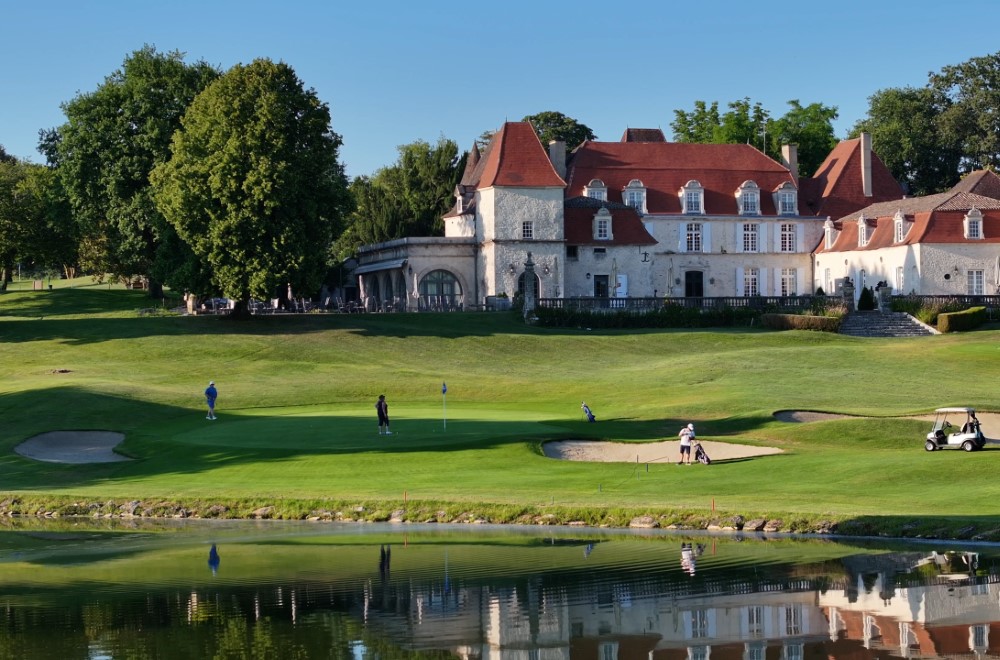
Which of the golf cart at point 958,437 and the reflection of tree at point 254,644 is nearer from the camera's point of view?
the reflection of tree at point 254,644

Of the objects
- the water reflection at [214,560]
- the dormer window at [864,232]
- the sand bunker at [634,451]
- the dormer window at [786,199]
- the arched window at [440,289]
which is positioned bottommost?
the water reflection at [214,560]

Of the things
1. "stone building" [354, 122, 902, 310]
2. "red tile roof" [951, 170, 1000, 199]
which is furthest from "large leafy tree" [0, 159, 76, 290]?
"red tile roof" [951, 170, 1000, 199]

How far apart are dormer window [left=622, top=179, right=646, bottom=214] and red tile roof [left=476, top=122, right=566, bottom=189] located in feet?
20.0

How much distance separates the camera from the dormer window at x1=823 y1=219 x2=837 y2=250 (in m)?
93.9

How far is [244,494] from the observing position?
116 feet

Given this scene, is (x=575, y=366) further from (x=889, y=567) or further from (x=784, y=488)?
(x=889, y=567)

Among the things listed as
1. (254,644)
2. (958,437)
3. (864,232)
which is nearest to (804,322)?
(864,232)

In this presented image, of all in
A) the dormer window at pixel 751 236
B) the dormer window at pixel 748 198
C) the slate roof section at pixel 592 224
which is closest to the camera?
the slate roof section at pixel 592 224

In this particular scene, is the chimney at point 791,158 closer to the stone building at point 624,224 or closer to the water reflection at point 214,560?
the stone building at point 624,224

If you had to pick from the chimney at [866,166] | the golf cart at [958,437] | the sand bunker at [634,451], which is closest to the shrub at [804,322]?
the chimney at [866,166]

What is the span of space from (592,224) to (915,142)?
3938 cm

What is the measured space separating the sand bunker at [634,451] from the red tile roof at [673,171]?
2054 inches

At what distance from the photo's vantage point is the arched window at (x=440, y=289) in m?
88.6

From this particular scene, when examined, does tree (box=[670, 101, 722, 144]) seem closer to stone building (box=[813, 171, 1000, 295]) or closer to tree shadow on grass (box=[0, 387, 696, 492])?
stone building (box=[813, 171, 1000, 295])
